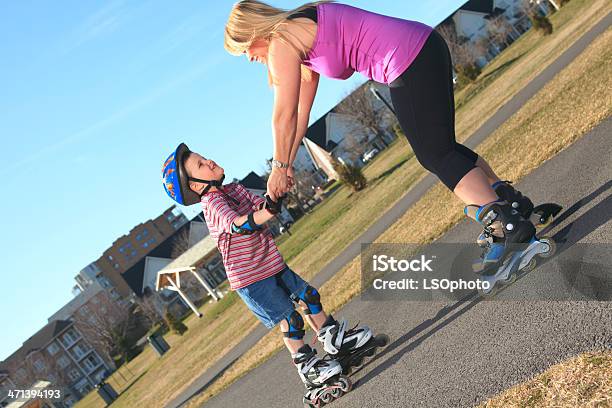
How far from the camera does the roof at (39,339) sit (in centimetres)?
8454

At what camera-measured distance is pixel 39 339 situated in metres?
87.2

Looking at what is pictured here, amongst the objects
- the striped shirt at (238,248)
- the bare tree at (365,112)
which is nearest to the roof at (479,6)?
the bare tree at (365,112)

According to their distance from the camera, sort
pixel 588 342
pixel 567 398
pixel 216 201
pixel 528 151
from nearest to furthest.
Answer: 1. pixel 567 398
2. pixel 588 342
3. pixel 216 201
4. pixel 528 151

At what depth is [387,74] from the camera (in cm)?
387

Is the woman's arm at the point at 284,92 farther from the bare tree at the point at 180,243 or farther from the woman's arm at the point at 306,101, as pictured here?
the bare tree at the point at 180,243

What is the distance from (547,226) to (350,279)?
13.7ft

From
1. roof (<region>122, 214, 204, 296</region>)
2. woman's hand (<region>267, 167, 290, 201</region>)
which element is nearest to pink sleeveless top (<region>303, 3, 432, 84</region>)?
woman's hand (<region>267, 167, 290, 201</region>)

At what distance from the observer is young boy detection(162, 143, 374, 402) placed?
14.6 ft

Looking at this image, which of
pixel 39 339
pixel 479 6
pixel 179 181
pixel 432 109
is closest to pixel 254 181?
pixel 479 6

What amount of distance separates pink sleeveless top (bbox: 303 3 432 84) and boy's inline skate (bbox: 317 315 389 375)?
5.98 feet

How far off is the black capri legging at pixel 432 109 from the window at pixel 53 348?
299 ft

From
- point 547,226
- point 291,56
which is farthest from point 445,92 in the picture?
point 547,226

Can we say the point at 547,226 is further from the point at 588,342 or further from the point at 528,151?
the point at 528,151

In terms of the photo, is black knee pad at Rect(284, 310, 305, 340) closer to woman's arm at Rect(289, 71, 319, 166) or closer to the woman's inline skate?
woman's arm at Rect(289, 71, 319, 166)
